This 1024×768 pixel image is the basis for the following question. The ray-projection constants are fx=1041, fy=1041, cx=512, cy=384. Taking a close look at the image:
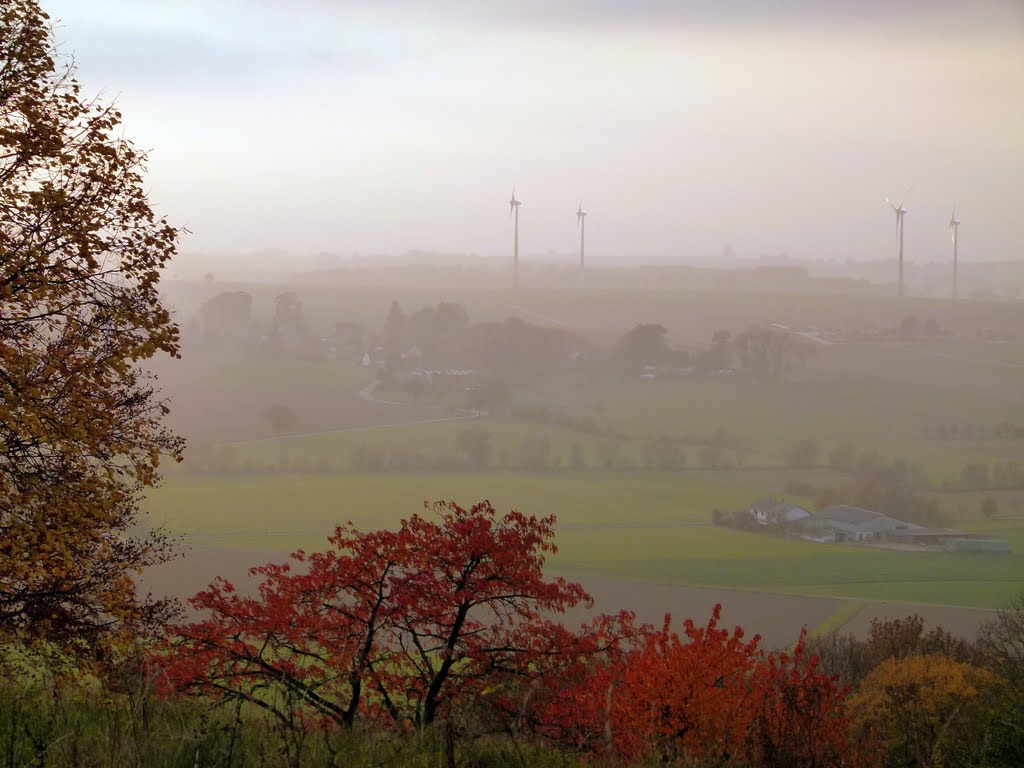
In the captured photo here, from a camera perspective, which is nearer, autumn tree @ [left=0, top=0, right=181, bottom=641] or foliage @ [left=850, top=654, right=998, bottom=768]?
autumn tree @ [left=0, top=0, right=181, bottom=641]

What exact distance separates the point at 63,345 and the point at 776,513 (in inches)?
2918

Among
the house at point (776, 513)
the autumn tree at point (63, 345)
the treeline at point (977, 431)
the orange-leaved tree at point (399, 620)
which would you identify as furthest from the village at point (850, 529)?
the autumn tree at point (63, 345)

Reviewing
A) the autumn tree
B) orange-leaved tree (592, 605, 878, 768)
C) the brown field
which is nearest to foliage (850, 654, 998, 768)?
orange-leaved tree (592, 605, 878, 768)

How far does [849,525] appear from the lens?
78688 millimetres

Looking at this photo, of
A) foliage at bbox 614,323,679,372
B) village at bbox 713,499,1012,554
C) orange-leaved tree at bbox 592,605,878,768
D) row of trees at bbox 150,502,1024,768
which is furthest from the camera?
foliage at bbox 614,323,679,372

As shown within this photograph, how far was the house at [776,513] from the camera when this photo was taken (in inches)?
3085

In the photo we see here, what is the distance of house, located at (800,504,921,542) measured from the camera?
7700 centimetres

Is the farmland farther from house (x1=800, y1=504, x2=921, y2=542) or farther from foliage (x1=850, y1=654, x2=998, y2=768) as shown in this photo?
foliage (x1=850, y1=654, x2=998, y2=768)

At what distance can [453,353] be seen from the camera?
13375 centimetres

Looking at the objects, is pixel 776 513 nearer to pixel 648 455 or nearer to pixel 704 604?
pixel 648 455

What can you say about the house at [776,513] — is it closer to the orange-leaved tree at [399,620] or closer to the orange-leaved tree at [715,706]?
the orange-leaved tree at [715,706]

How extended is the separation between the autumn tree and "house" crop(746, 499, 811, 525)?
7135 cm

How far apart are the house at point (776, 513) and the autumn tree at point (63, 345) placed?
2809 inches

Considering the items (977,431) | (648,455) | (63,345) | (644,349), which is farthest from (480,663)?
(644,349)
